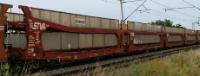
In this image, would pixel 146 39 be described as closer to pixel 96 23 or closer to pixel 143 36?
pixel 143 36

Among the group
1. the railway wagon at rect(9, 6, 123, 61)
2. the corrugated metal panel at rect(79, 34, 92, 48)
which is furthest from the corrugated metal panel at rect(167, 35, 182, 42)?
the corrugated metal panel at rect(79, 34, 92, 48)

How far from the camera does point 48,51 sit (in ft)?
54.8

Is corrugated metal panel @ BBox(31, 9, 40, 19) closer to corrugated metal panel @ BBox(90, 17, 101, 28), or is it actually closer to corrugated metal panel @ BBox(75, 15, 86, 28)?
corrugated metal panel @ BBox(75, 15, 86, 28)

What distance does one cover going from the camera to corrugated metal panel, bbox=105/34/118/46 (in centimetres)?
2276

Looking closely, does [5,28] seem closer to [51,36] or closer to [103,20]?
[51,36]

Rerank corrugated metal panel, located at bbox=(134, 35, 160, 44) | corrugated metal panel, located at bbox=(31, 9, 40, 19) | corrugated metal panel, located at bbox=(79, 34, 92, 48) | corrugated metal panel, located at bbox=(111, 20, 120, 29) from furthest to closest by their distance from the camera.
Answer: corrugated metal panel, located at bbox=(134, 35, 160, 44)
corrugated metal panel, located at bbox=(111, 20, 120, 29)
corrugated metal panel, located at bbox=(79, 34, 92, 48)
corrugated metal panel, located at bbox=(31, 9, 40, 19)

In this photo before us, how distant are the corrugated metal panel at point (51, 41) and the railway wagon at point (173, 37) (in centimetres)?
1961

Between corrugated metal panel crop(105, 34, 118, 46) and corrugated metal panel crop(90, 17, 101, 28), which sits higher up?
corrugated metal panel crop(90, 17, 101, 28)

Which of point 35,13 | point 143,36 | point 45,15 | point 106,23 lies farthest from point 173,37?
point 35,13

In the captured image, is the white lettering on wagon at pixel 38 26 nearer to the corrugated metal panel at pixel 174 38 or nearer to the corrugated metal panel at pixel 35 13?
the corrugated metal panel at pixel 35 13

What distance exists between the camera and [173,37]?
3903 centimetres

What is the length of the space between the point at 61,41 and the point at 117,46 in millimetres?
6850

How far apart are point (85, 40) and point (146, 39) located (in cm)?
1085

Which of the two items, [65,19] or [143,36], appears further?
[143,36]
